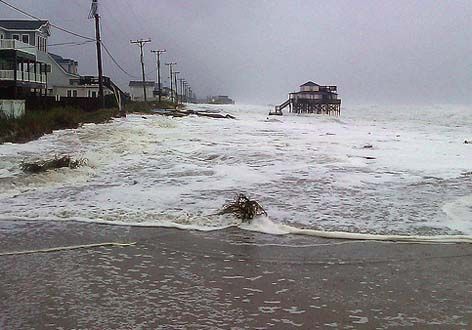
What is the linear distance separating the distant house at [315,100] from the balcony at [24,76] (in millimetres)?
59413

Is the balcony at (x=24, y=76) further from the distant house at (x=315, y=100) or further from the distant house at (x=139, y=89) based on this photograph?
the distant house at (x=139, y=89)

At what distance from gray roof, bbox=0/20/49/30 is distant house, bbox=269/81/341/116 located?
51.4 meters

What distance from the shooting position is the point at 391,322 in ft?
13.0

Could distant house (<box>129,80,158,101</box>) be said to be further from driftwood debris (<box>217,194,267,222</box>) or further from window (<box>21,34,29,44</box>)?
driftwood debris (<box>217,194,267,222</box>)

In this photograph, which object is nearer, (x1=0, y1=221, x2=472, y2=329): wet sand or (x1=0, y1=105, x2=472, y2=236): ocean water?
(x1=0, y1=221, x2=472, y2=329): wet sand

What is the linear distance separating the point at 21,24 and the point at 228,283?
207 ft

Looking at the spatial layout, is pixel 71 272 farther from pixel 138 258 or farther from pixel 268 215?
pixel 268 215

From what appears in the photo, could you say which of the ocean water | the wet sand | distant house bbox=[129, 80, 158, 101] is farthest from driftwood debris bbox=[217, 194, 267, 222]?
distant house bbox=[129, 80, 158, 101]

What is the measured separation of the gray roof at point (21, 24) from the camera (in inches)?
2356

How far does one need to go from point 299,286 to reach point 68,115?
23.5 metres

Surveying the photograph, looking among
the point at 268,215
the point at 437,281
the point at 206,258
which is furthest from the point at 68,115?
the point at 437,281

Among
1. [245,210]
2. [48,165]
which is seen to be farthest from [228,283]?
[48,165]

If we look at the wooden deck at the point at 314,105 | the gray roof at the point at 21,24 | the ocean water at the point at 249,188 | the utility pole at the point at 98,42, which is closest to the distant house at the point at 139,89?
the wooden deck at the point at 314,105

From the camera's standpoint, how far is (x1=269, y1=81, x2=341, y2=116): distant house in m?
101
